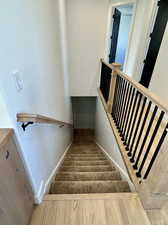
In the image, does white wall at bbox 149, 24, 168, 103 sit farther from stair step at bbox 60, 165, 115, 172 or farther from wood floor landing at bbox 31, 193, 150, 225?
wood floor landing at bbox 31, 193, 150, 225

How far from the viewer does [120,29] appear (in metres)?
4.50

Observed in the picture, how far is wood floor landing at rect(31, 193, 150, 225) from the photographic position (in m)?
1.08

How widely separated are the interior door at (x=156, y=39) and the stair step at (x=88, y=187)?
251 centimetres

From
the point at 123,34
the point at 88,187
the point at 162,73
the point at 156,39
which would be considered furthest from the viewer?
the point at 123,34

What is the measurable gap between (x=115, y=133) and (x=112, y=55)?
2559 mm

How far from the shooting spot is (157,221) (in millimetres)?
1075

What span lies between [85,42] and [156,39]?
1.62 m

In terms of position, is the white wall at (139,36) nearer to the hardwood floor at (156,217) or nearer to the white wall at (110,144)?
the white wall at (110,144)

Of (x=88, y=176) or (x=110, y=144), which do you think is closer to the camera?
(x=88, y=176)

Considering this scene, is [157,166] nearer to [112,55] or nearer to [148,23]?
[148,23]

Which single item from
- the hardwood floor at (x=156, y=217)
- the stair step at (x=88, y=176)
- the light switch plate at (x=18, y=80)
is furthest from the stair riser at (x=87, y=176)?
the light switch plate at (x=18, y=80)

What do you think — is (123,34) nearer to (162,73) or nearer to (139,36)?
(139,36)

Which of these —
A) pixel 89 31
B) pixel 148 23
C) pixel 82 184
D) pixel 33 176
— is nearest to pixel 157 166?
pixel 82 184

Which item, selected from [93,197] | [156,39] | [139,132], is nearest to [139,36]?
[156,39]
